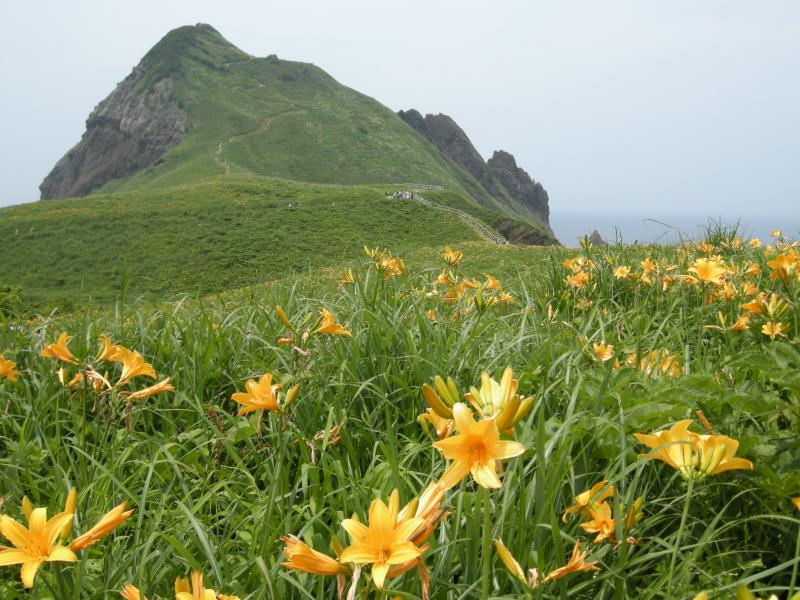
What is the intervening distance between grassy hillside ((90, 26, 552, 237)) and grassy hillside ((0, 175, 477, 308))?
729 inches

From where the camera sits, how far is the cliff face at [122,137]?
65875 mm

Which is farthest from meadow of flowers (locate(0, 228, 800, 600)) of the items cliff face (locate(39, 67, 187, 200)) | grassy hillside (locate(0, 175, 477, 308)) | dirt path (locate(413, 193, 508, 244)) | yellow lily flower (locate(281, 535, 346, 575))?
cliff face (locate(39, 67, 187, 200))

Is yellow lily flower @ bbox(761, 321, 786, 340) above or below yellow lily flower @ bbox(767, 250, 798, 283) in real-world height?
below

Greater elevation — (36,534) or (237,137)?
(237,137)

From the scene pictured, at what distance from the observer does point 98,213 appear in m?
31.0

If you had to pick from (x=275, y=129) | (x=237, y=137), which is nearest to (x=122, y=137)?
(x=237, y=137)

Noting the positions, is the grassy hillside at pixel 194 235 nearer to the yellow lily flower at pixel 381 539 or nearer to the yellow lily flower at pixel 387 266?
the yellow lily flower at pixel 387 266

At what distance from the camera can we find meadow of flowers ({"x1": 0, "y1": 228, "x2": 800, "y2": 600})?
103 centimetres

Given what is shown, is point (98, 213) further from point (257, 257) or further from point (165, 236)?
point (257, 257)

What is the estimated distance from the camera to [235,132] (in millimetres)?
61594

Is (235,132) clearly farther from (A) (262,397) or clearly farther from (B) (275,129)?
(A) (262,397)

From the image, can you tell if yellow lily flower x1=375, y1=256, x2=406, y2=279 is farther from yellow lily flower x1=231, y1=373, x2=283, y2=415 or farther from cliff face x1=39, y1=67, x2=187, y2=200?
cliff face x1=39, y1=67, x2=187, y2=200

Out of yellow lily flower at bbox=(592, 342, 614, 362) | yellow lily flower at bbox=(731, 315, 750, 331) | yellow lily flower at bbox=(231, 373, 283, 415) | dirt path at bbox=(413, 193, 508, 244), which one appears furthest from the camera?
dirt path at bbox=(413, 193, 508, 244)

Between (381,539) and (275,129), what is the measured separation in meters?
66.1
